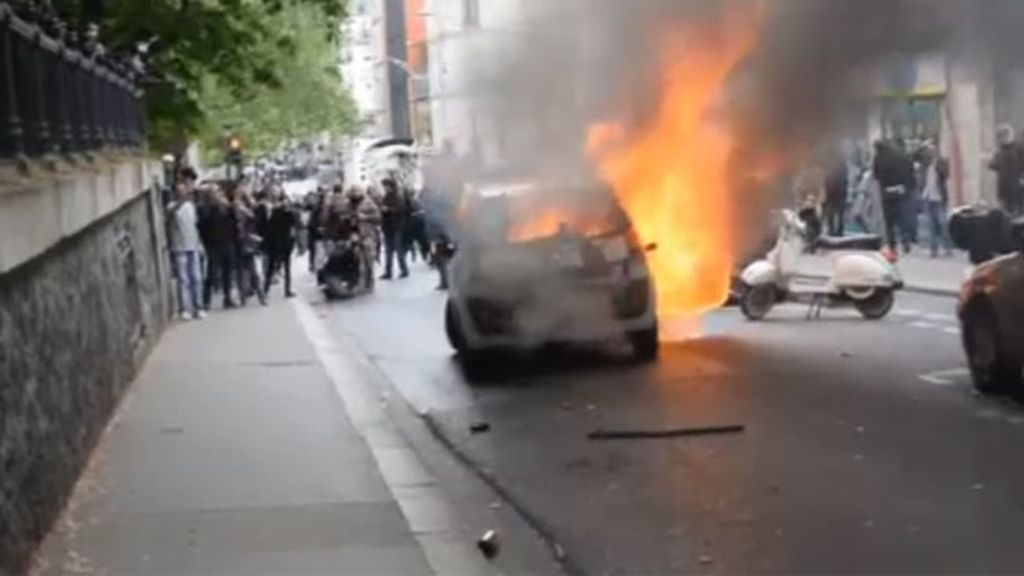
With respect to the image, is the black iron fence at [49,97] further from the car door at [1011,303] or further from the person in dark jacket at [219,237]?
the person in dark jacket at [219,237]

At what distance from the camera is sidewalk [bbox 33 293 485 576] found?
8.09 metres

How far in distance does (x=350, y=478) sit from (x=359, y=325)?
11.9m

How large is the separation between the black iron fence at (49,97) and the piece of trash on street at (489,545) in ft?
9.49

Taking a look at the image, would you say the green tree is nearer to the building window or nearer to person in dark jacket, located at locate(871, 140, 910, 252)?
the building window

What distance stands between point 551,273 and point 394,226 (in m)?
15.8

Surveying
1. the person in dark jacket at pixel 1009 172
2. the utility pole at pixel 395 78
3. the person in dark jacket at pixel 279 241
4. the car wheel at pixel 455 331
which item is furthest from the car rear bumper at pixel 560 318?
the utility pole at pixel 395 78

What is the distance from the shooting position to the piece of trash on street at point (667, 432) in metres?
11.6

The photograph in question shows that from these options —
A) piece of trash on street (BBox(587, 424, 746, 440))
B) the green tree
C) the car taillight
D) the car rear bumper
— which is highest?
the green tree

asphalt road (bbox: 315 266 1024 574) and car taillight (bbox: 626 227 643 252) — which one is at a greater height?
car taillight (bbox: 626 227 643 252)

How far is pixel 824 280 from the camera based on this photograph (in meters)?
19.2

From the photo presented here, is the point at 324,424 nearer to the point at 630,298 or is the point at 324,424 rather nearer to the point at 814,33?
the point at 630,298

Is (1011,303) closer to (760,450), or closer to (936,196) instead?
(760,450)

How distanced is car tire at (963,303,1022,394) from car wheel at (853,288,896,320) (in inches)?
208

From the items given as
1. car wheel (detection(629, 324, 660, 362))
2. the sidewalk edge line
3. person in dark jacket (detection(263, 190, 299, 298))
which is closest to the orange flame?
car wheel (detection(629, 324, 660, 362))
